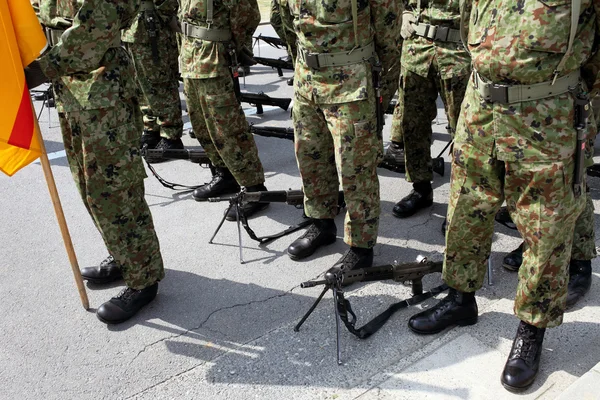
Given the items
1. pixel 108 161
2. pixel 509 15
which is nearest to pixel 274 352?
pixel 108 161

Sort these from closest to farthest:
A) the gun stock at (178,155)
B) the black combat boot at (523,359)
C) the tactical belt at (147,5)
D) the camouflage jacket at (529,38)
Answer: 1. the camouflage jacket at (529,38)
2. the black combat boot at (523,359)
3. the gun stock at (178,155)
4. the tactical belt at (147,5)

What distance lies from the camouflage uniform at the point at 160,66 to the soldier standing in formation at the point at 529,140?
3396 mm

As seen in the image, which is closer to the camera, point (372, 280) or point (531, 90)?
point (531, 90)

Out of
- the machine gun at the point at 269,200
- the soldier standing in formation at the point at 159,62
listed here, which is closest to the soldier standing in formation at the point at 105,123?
the machine gun at the point at 269,200

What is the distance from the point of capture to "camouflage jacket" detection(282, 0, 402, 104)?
3.19 metres

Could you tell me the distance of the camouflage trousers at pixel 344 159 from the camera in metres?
3.33

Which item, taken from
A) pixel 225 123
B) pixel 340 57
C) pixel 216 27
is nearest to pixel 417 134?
pixel 340 57

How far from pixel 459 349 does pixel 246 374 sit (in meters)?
1.04

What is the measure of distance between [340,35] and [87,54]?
1281mm

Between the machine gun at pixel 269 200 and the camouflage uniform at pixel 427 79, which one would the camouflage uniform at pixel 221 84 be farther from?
the camouflage uniform at pixel 427 79

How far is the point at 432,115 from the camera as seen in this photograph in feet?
13.7

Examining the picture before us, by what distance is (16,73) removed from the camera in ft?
9.52

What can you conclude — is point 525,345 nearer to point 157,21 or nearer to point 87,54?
point 87,54

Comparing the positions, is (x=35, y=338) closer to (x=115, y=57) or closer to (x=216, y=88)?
(x=115, y=57)
